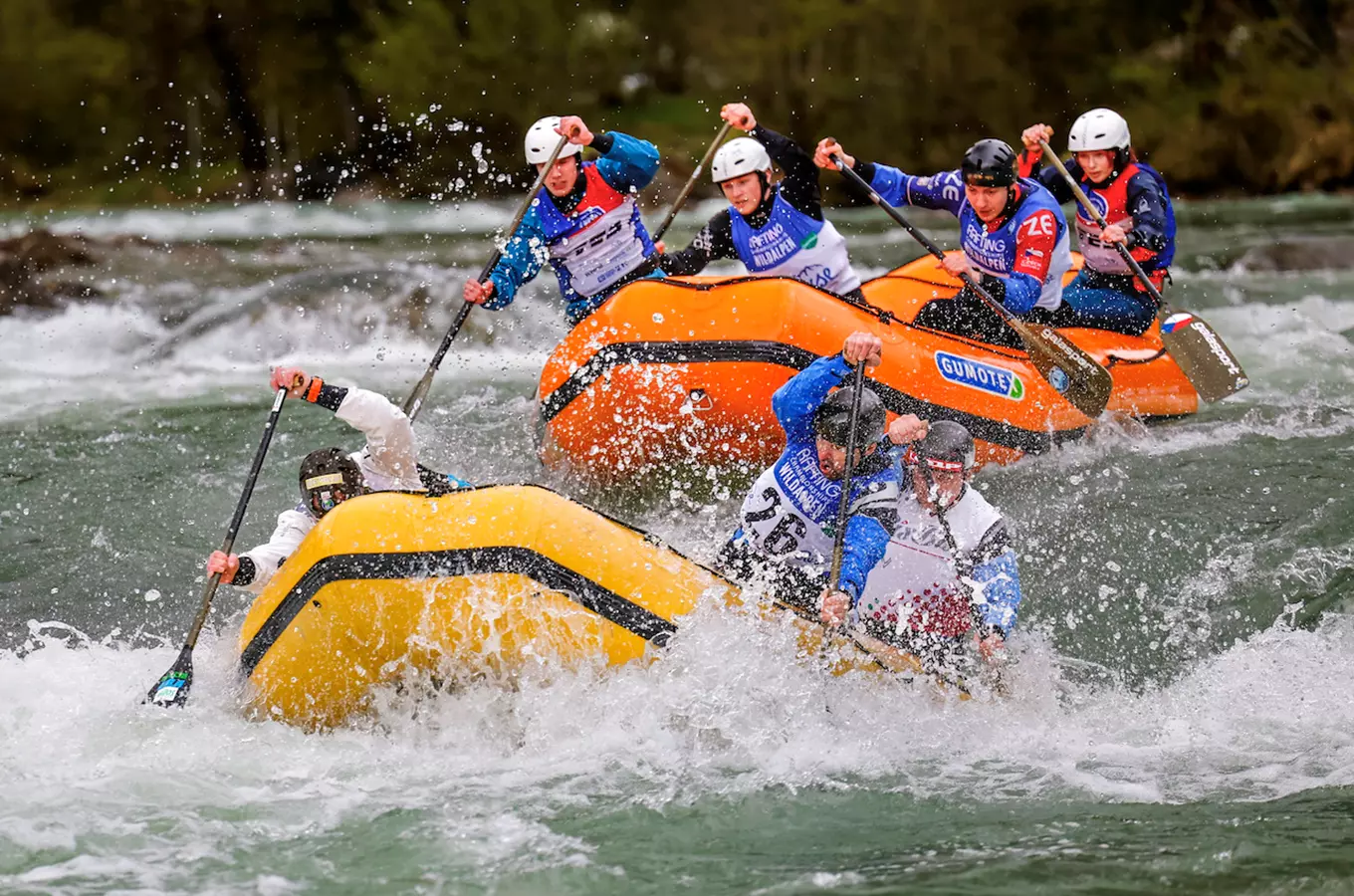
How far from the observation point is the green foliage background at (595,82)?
1081 inches

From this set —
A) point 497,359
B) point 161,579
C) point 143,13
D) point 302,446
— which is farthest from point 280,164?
point 161,579

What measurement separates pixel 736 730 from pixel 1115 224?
483 centimetres

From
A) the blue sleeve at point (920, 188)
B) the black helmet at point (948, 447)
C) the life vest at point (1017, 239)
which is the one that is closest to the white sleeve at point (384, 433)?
the black helmet at point (948, 447)

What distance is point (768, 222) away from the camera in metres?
8.97

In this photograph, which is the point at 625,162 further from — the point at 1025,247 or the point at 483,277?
the point at 1025,247

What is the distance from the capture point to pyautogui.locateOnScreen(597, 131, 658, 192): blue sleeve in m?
8.98

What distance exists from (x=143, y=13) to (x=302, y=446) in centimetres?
2438

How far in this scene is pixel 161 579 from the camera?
26.2 feet

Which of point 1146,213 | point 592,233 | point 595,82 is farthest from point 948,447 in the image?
point 595,82

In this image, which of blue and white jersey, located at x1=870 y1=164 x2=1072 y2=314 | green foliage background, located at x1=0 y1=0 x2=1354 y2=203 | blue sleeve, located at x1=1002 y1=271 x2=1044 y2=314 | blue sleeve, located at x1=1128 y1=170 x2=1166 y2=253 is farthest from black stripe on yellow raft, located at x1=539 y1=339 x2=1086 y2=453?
green foliage background, located at x1=0 y1=0 x2=1354 y2=203

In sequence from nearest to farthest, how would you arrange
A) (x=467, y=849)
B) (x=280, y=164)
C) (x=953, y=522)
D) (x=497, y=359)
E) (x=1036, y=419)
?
(x=467, y=849) → (x=953, y=522) → (x=1036, y=419) → (x=497, y=359) → (x=280, y=164)

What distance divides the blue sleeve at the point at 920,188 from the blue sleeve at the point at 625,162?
1449 mm

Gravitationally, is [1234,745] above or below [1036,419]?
below

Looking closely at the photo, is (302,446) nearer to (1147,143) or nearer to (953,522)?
(953,522)
